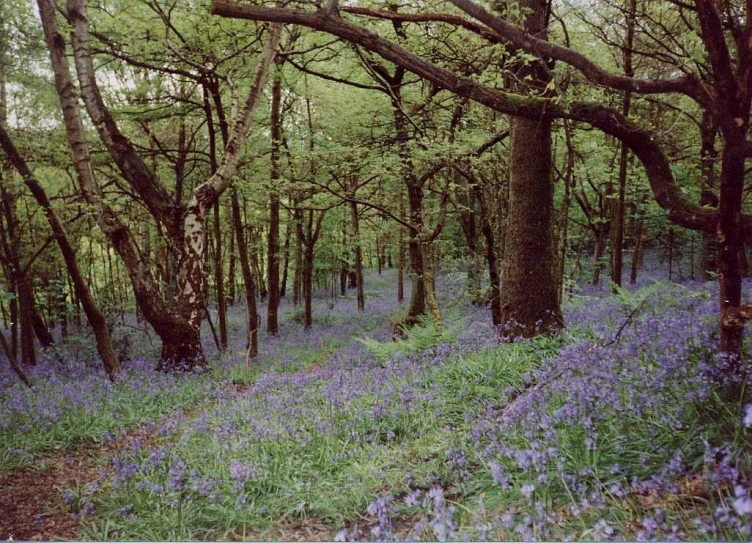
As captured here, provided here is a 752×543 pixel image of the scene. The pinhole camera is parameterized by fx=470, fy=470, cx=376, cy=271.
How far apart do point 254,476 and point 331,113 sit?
51.9ft

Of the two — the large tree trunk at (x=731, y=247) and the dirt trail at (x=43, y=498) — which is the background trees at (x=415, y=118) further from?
the dirt trail at (x=43, y=498)

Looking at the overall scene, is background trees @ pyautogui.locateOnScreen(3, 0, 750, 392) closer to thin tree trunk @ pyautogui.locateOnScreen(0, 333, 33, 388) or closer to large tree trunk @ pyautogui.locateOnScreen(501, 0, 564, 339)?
large tree trunk @ pyautogui.locateOnScreen(501, 0, 564, 339)

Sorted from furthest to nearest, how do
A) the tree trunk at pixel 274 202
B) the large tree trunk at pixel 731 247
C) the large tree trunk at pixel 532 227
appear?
the tree trunk at pixel 274 202
the large tree trunk at pixel 532 227
the large tree trunk at pixel 731 247

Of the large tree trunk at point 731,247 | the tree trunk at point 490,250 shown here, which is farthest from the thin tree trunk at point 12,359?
the tree trunk at point 490,250

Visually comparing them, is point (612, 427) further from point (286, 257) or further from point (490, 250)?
point (286, 257)

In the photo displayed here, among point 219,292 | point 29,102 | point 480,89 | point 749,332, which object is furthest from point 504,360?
point 29,102

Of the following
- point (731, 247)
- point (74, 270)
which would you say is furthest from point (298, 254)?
point (731, 247)

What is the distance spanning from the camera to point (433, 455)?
4109 millimetres

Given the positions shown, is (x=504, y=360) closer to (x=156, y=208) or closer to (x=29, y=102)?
(x=156, y=208)

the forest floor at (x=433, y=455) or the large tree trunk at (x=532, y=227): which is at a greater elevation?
the large tree trunk at (x=532, y=227)

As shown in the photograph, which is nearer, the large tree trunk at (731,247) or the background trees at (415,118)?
the large tree trunk at (731,247)

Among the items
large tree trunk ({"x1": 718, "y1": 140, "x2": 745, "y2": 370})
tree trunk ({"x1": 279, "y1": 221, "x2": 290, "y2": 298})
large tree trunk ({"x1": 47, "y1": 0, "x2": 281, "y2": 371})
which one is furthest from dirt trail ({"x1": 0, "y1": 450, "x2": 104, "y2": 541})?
tree trunk ({"x1": 279, "y1": 221, "x2": 290, "y2": 298})

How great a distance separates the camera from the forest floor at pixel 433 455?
105 inches

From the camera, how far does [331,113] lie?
17719 millimetres
